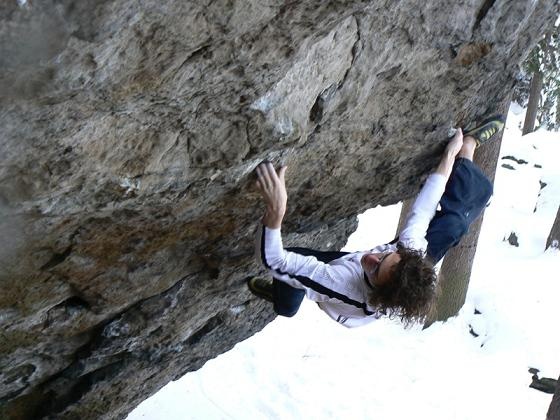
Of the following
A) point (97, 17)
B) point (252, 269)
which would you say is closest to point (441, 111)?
point (252, 269)

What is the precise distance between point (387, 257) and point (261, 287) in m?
1.44

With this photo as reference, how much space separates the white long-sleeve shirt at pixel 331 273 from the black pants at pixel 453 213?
0.29 metres

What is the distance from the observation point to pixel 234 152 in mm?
3680

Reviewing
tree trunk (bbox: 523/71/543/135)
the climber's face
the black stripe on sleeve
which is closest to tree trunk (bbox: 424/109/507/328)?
the black stripe on sleeve

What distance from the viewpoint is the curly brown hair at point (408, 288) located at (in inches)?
161

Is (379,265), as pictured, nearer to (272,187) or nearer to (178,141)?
(272,187)

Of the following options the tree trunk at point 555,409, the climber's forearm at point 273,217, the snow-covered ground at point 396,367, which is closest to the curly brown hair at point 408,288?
the climber's forearm at point 273,217

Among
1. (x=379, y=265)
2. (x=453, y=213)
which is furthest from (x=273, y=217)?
(x=453, y=213)

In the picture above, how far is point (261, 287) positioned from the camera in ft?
17.8

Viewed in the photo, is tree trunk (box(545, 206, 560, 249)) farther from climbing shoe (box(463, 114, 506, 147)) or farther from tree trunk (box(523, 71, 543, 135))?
climbing shoe (box(463, 114, 506, 147))

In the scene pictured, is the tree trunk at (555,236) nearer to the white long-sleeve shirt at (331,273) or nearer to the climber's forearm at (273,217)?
the white long-sleeve shirt at (331,273)

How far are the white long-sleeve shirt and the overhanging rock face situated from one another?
39cm

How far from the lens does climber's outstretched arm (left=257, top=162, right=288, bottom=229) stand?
407 cm

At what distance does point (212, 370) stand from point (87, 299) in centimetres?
631
